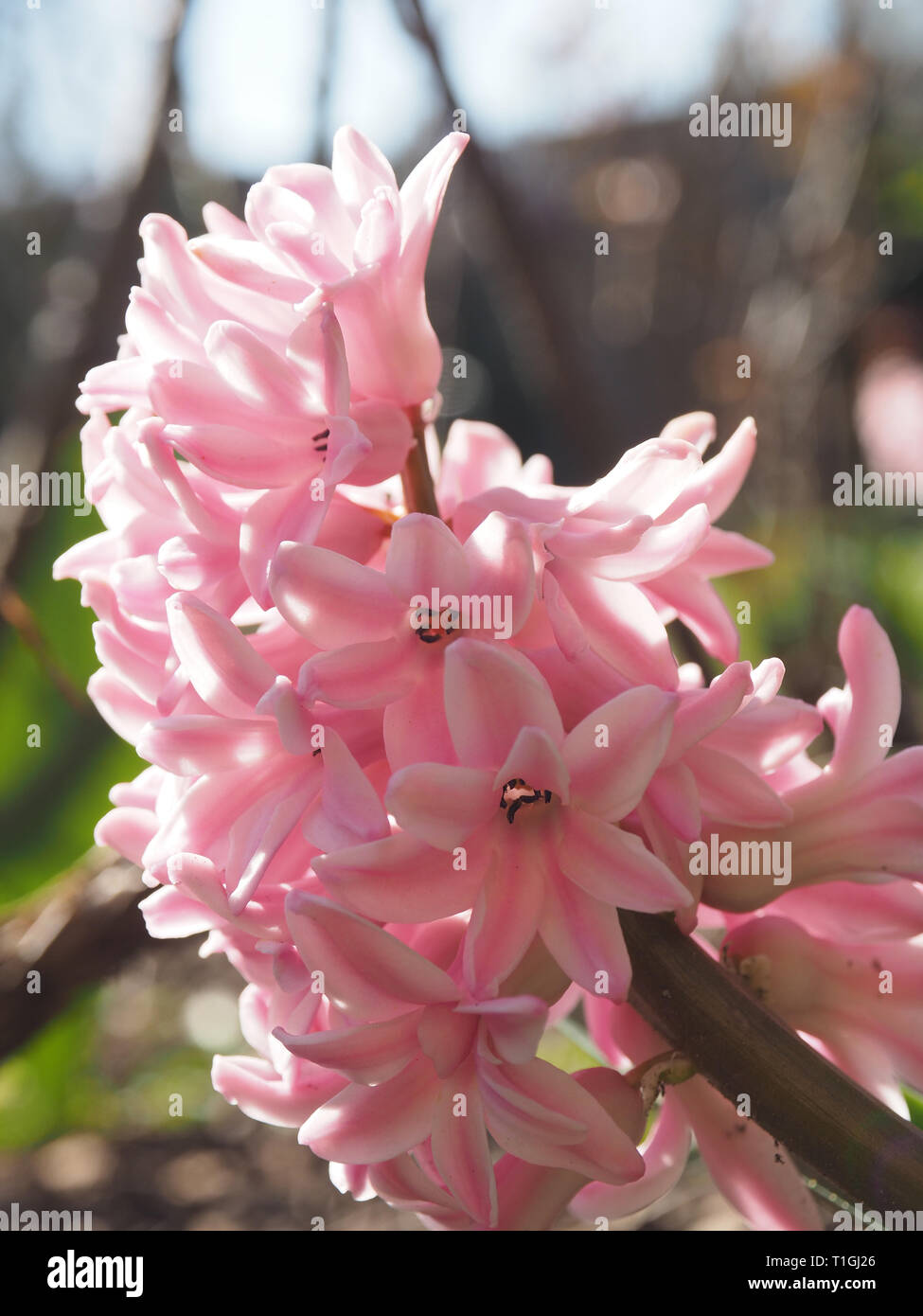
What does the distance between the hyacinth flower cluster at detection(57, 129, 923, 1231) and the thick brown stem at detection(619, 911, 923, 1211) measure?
35 mm

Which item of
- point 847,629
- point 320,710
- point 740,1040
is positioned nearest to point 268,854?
point 320,710

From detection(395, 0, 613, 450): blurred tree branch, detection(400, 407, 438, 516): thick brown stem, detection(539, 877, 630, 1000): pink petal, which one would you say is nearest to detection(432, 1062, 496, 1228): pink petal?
detection(539, 877, 630, 1000): pink petal

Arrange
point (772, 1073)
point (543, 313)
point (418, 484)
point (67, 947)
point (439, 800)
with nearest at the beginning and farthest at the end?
1. point (439, 800)
2. point (772, 1073)
3. point (418, 484)
4. point (67, 947)
5. point (543, 313)

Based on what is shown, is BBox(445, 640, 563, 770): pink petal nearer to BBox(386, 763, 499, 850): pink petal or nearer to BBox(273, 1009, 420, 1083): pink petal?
BBox(386, 763, 499, 850): pink petal

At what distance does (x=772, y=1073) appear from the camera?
80 cm

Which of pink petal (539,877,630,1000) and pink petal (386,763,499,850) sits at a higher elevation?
pink petal (386,763,499,850)

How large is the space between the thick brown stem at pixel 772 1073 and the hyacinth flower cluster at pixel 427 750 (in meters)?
0.04

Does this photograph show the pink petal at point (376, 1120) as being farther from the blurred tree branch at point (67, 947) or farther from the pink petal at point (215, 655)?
the blurred tree branch at point (67, 947)

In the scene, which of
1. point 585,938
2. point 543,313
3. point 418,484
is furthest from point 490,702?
point 543,313

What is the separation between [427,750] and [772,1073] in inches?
13.3

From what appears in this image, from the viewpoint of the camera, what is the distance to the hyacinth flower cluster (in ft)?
2.35

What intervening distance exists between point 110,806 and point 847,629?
42.3 inches

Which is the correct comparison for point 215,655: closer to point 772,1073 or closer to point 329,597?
point 329,597
